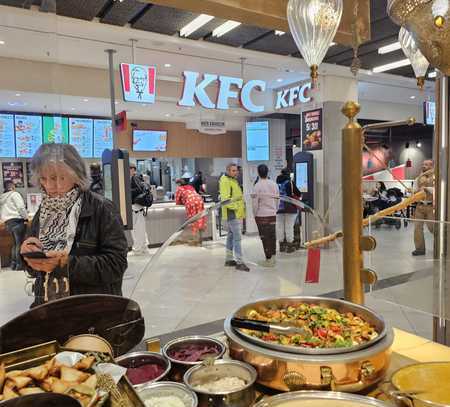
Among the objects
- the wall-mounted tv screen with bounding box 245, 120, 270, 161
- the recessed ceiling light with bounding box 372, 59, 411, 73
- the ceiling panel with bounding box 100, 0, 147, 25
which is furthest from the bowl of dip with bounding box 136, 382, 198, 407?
the wall-mounted tv screen with bounding box 245, 120, 270, 161

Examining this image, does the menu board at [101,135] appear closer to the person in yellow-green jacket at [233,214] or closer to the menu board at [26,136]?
the person in yellow-green jacket at [233,214]

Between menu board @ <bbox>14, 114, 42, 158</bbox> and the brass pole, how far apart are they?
4.44ft

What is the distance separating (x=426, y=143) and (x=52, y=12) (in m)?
16.7

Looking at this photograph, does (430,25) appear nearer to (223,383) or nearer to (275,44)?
(223,383)

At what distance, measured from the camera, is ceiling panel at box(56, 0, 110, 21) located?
4.21 metres

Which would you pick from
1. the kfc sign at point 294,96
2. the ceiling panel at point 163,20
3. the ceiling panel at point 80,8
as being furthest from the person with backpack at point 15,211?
the kfc sign at point 294,96

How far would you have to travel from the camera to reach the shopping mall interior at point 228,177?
4.35 ft

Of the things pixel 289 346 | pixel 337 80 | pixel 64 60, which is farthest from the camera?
pixel 337 80

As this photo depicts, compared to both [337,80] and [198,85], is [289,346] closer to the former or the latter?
[198,85]

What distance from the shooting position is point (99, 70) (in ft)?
22.9

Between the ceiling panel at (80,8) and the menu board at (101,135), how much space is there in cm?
343

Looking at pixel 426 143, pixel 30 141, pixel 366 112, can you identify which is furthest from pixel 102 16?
pixel 426 143

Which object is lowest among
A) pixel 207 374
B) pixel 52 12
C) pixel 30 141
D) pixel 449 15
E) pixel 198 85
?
pixel 207 374

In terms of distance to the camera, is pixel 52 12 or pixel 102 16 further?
pixel 102 16
